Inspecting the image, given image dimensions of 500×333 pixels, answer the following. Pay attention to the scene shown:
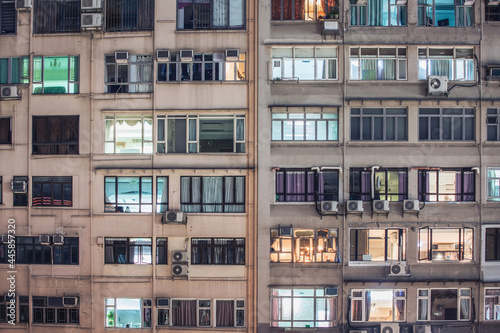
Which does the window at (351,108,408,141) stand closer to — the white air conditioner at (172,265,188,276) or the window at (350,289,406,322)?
the window at (350,289,406,322)

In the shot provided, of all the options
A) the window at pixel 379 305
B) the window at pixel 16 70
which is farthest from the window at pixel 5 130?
the window at pixel 379 305

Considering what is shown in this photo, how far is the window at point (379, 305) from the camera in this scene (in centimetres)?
1378

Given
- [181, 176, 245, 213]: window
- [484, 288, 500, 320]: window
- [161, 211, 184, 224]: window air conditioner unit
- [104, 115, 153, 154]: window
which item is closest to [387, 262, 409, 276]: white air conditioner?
[484, 288, 500, 320]: window

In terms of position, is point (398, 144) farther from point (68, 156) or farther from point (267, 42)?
point (68, 156)

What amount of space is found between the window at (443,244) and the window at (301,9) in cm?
874

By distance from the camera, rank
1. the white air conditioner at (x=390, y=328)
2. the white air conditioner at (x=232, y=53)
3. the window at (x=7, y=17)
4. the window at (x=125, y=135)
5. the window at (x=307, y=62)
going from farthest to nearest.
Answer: the window at (x=7, y=17), the window at (x=125, y=135), the window at (x=307, y=62), the white air conditioner at (x=232, y=53), the white air conditioner at (x=390, y=328)

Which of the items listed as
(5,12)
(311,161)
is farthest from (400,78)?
(5,12)

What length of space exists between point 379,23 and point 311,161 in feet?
18.6

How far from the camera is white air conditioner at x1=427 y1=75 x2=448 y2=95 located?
13383 millimetres

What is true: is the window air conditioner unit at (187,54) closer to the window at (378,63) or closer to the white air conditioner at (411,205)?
the window at (378,63)

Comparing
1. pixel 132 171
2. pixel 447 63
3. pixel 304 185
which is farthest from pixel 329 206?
pixel 132 171

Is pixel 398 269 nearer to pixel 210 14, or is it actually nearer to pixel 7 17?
pixel 210 14

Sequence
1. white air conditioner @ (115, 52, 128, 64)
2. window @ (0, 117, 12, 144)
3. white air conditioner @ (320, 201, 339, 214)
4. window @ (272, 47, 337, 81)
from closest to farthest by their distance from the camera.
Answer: white air conditioner @ (320, 201, 339, 214) < white air conditioner @ (115, 52, 128, 64) < window @ (272, 47, 337, 81) < window @ (0, 117, 12, 144)

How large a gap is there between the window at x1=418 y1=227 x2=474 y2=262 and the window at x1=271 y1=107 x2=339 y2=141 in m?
4.89
